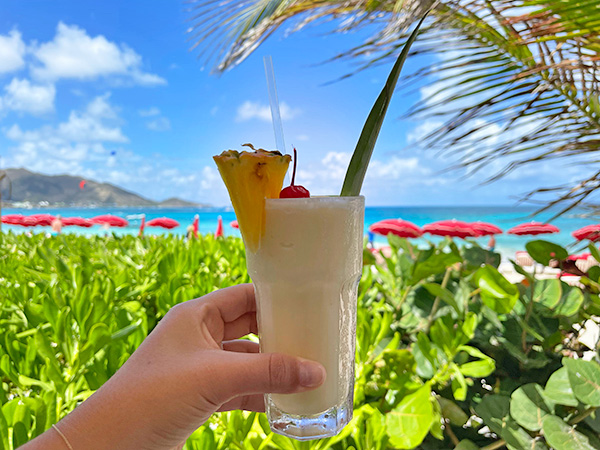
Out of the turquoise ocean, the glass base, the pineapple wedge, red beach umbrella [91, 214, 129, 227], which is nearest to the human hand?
the glass base

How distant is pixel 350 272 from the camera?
0.84 metres

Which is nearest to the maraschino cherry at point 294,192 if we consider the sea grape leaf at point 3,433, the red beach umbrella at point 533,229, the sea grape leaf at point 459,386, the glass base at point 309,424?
the glass base at point 309,424

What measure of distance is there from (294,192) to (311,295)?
178 millimetres

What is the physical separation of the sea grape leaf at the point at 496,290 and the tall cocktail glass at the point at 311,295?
26.7 inches

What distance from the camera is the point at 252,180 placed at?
28.9 inches

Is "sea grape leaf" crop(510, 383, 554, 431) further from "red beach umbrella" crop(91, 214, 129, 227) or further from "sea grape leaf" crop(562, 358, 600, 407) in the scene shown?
"red beach umbrella" crop(91, 214, 129, 227)

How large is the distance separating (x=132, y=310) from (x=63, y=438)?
3.16 feet

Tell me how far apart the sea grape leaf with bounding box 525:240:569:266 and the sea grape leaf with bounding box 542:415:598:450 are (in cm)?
58

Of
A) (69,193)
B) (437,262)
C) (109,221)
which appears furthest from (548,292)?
(69,193)

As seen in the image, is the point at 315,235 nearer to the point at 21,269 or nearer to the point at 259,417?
the point at 259,417

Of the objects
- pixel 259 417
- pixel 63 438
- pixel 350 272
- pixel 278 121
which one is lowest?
pixel 259 417

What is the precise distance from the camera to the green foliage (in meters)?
1.06

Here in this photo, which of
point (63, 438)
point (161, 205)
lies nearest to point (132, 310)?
point (63, 438)

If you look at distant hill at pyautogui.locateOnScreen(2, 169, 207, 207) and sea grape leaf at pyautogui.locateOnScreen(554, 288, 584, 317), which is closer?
sea grape leaf at pyautogui.locateOnScreen(554, 288, 584, 317)
